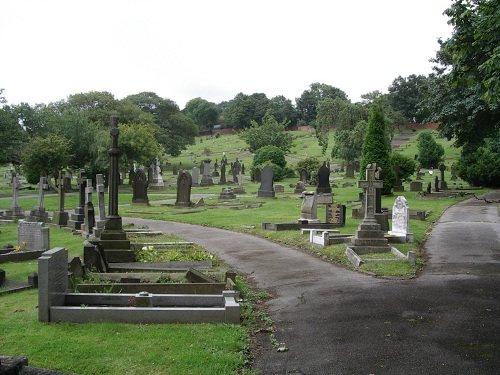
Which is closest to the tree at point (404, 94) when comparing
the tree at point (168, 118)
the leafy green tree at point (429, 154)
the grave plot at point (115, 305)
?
the leafy green tree at point (429, 154)

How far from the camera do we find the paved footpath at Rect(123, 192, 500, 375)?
18.9 ft

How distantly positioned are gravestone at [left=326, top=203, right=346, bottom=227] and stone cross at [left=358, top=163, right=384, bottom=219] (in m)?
3.95

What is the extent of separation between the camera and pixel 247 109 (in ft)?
397

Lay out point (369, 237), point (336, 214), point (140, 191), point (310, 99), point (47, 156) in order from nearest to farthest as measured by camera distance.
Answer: point (369, 237), point (336, 214), point (140, 191), point (47, 156), point (310, 99)

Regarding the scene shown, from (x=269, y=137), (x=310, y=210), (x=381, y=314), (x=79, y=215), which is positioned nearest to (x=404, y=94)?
(x=269, y=137)

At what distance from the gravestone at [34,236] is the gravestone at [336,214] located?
9.52 meters

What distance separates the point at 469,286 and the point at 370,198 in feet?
15.3

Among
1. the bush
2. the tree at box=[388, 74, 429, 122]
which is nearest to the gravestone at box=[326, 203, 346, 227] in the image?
the bush

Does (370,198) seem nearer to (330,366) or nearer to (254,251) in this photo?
(254,251)

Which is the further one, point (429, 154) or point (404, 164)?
point (429, 154)

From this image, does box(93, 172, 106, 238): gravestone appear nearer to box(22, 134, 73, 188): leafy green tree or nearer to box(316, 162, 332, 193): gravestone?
box(316, 162, 332, 193): gravestone

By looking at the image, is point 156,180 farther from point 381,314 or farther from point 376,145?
point 381,314

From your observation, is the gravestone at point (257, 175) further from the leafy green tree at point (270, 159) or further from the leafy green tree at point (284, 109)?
the leafy green tree at point (284, 109)

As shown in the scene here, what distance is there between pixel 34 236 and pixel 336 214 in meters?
10.0
